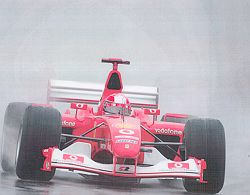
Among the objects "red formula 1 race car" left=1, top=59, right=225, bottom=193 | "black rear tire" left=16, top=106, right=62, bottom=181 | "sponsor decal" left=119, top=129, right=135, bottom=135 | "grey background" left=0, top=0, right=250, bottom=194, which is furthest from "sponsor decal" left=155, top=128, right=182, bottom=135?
"grey background" left=0, top=0, right=250, bottom=194

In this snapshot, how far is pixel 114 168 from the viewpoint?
25.4 feet

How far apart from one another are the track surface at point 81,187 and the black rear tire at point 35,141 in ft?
0.44

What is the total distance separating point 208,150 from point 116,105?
1526 mm

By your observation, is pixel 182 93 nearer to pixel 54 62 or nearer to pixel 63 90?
pixel 54 62

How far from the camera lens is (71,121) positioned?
972 centimetres

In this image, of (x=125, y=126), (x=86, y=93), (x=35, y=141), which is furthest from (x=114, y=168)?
(x=86, y=93)

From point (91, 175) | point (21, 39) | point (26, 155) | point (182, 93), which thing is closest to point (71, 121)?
point (91, 175)

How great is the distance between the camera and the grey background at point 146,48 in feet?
43.3

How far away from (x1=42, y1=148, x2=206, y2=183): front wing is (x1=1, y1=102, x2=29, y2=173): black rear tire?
6.86ft

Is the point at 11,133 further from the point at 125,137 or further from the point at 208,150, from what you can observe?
the point at 208,150

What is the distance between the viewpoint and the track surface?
7.07 meters

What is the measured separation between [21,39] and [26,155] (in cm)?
582

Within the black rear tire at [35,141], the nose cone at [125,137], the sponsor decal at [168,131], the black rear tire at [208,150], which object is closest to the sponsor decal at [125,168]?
the nose cone at [125,137]

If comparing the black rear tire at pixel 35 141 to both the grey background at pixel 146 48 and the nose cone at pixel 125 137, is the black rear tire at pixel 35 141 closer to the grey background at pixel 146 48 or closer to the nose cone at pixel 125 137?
the nose cone at pixel 125 137
